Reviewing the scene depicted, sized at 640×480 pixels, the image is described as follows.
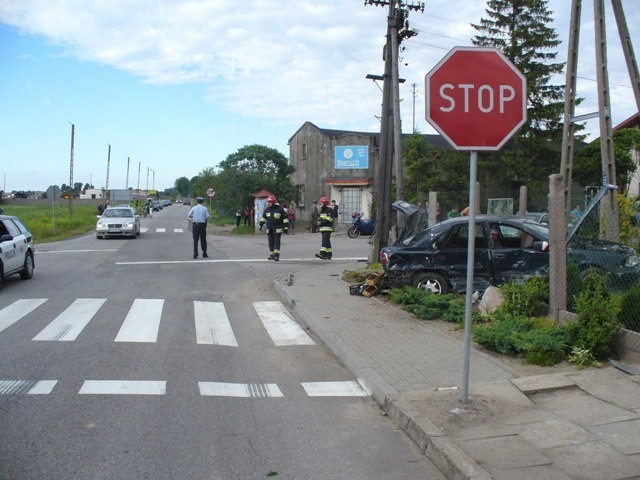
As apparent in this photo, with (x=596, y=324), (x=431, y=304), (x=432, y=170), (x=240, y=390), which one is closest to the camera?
(x=240, y=390)

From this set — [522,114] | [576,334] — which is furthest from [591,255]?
[522,114]

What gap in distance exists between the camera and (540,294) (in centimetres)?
810

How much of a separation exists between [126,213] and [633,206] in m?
24.5

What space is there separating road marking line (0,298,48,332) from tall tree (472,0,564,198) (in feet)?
90.9

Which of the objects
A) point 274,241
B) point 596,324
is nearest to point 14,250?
point 274,241

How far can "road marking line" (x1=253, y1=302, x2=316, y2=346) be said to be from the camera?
8617 millimetres

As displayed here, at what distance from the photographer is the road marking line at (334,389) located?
6150 mm

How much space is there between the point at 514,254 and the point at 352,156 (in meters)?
30.0

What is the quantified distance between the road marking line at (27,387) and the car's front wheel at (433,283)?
6.43 m

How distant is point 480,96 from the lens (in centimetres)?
520

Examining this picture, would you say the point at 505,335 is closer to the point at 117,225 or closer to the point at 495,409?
the point at 495,409

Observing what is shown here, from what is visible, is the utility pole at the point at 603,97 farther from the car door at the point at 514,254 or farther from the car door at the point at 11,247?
the car door at the point at 11,247

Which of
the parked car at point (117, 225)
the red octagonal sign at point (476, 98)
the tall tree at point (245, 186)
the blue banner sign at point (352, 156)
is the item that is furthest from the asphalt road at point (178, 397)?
the blue banner sign at point (352, 156)

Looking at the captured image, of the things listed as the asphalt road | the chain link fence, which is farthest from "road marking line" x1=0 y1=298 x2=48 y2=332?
the chain link fence
